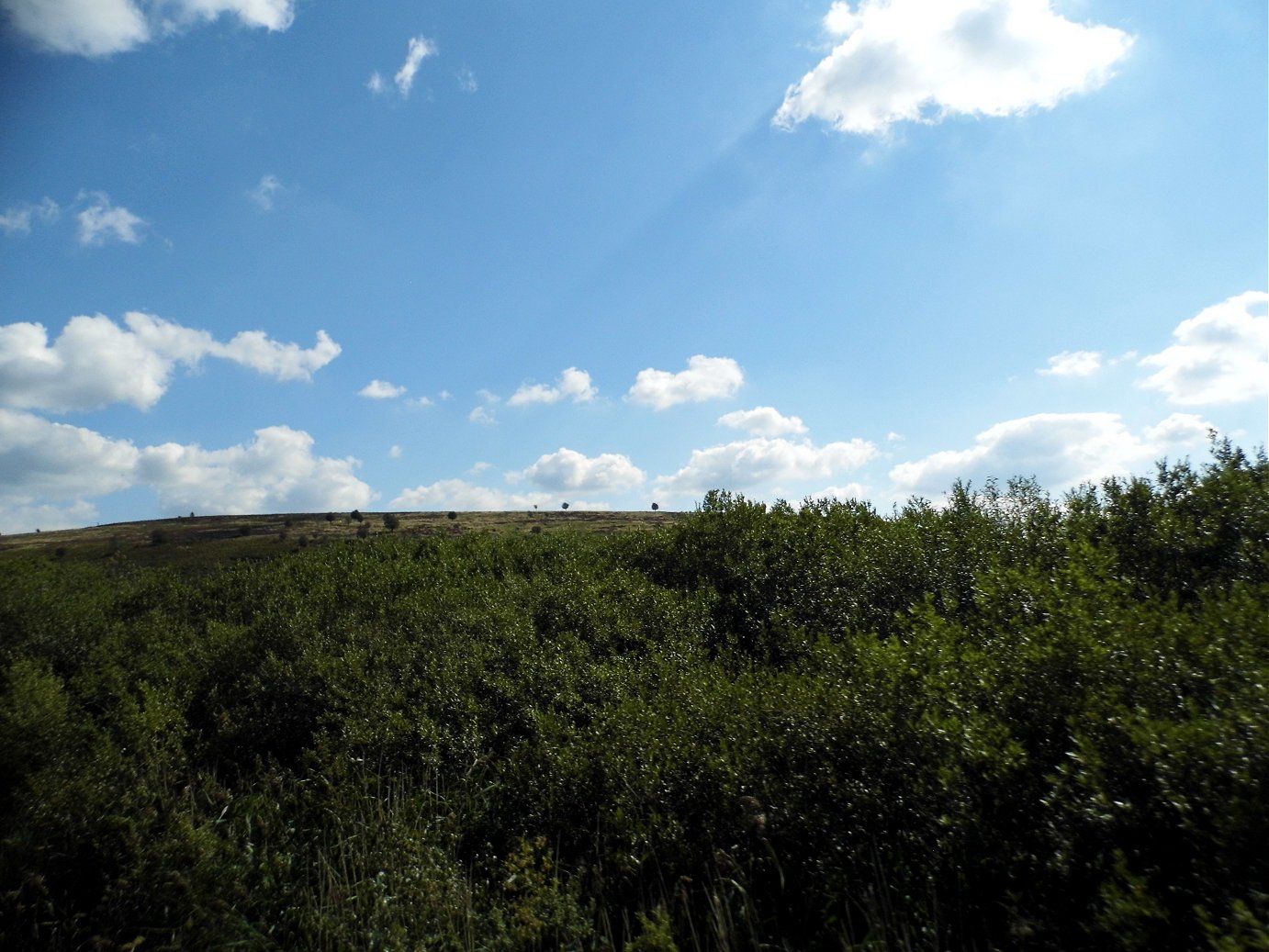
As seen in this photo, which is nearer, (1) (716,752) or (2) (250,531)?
(1) (716,752)

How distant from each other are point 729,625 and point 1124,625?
748 centimetres

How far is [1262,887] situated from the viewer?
161 inches

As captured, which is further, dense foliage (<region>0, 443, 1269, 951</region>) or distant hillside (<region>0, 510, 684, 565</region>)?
distant hillside (<region>0, 510, 684, 565</region>)

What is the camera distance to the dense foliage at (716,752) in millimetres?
5086

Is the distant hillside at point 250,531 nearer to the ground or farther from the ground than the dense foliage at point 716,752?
farther from the ground

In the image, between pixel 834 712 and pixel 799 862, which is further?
pixel 834 712

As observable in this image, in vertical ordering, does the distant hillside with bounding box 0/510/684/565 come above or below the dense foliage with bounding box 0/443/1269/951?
above

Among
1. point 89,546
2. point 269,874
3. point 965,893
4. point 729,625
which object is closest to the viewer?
point 965,893

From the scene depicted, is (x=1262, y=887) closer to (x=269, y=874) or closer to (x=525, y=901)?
(x=525, y=901)

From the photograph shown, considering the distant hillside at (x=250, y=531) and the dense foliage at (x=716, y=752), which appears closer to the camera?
the dense foliage at (x=716, y=752)

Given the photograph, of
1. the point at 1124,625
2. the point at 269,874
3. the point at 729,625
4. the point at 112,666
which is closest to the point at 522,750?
the point at 269,874

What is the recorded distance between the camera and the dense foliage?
5086mm

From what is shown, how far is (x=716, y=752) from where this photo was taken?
25.5 ft

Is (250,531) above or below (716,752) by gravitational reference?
above
